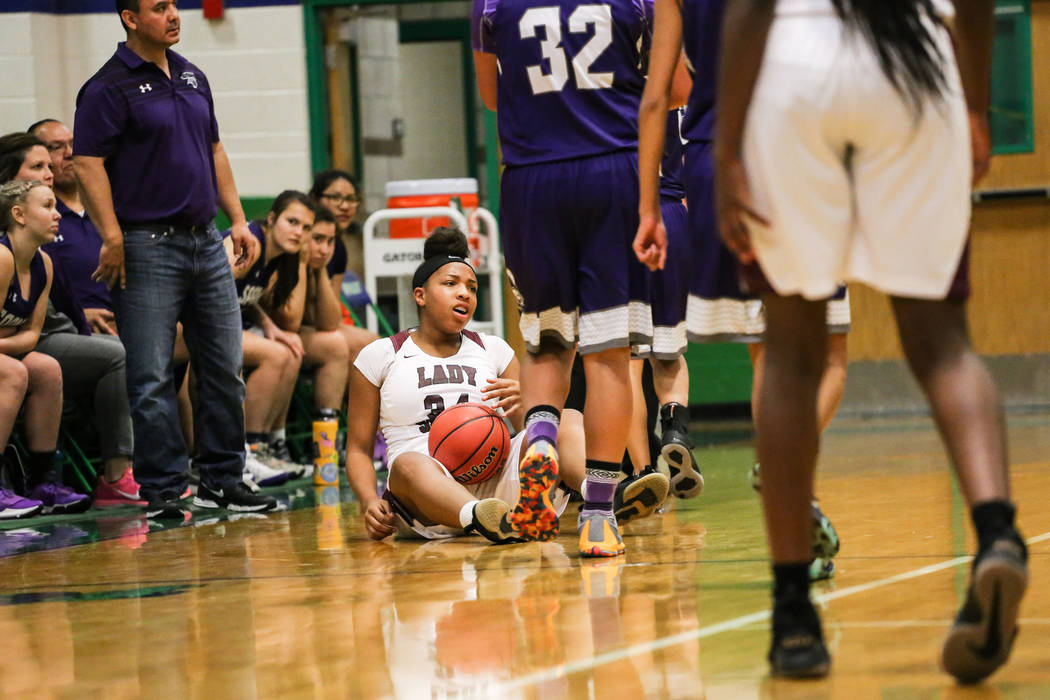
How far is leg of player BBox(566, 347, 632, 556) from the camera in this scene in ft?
12.8

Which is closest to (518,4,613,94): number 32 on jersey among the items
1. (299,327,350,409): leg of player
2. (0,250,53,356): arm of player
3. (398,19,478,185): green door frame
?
(0,250,53,356): arm of player

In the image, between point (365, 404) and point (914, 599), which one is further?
point (365, 404)

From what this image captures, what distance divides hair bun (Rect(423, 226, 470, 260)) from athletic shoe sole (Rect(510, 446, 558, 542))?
3.77ft

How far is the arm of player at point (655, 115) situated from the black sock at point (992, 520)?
121 centimetres

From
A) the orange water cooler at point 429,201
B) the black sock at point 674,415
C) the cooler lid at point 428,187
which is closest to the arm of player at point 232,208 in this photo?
the black sock at point 674,415

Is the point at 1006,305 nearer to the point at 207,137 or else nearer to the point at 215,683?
the point at 207,137

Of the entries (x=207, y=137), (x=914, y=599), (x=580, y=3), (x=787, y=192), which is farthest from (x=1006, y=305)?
(x=787, y=192)

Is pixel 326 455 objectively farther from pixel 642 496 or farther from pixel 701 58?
pixel 701 58

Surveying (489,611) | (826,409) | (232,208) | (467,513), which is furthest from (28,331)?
(826,409)

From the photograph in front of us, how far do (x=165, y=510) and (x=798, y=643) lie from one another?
12.6ft

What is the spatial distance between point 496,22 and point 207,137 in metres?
2.20

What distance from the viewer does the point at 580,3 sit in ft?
13.0

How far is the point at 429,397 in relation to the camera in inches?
184

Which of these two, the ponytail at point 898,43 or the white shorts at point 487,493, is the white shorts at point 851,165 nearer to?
the ponytail at point 898,43
